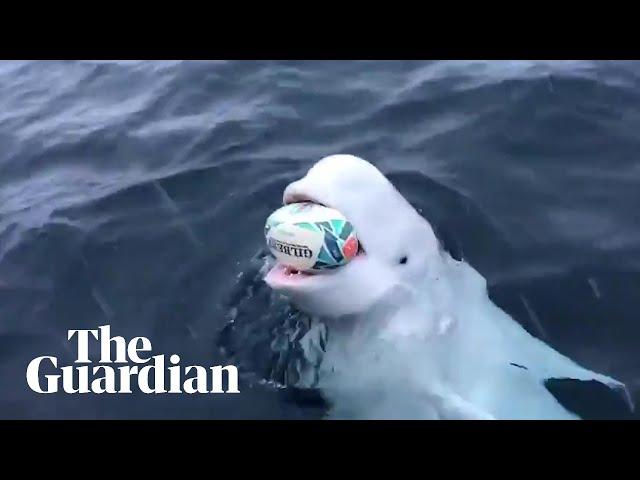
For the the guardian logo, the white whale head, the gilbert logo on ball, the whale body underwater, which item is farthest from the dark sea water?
the gilbert logo on ball

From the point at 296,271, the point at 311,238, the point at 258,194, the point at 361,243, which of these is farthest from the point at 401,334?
the point at 258,194

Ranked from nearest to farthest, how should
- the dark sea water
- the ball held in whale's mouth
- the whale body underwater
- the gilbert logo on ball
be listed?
1. the gilbert logo on ball
2. the ball held in whale's mouth
3. the whale body underwater
4. the dark sea water

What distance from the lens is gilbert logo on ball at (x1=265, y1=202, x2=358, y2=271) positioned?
5953 mm

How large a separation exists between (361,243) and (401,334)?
0.78 meters

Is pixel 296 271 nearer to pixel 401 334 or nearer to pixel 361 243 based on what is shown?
pixel 361 243

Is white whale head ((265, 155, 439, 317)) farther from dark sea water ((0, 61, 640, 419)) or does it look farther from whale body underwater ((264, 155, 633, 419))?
dark sea water ((0, 61, 640, 419))

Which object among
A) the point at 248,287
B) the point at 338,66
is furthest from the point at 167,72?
the point at 248,287

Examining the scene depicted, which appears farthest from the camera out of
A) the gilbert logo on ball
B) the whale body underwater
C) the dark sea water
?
the dark sea water

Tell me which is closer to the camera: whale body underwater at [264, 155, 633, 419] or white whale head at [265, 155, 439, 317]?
white whale head at [265, 155, 439, 317]

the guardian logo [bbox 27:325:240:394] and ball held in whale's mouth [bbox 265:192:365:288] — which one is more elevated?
ball held in whale's mouth [bbox 265:192:365:288]

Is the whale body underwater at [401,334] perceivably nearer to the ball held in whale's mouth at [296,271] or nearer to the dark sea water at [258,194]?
the ball held in whale's mouth at [296,271]

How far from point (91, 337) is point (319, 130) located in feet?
15.0

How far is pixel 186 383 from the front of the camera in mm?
6906
